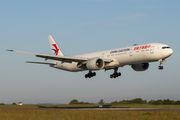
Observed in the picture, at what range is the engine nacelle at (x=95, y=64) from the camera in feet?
157

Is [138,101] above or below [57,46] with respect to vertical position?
below

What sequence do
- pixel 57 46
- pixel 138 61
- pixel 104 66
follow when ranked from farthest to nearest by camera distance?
pixel 57 46 → pixel 104 66 → pixel 138 61

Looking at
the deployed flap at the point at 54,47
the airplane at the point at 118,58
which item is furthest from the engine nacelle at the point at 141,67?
the deployed flap at the point at 54,47

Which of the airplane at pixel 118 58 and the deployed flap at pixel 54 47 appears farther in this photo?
the deployed flap at pixel 54 47

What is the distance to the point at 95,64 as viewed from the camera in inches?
1885

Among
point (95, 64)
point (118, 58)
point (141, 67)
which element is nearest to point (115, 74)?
point (141, 67)

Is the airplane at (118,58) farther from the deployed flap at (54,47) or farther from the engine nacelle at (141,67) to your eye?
the deployed flap at (54,47)

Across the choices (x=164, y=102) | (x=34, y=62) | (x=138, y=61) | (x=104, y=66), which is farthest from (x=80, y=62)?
(x=164, y=102)

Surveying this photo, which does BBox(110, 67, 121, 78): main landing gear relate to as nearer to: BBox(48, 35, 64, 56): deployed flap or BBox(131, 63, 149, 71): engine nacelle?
BBox(131, 63, 149, 71): engine nacelle

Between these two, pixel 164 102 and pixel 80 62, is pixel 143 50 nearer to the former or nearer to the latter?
pixel 80 62

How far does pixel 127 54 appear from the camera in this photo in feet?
152

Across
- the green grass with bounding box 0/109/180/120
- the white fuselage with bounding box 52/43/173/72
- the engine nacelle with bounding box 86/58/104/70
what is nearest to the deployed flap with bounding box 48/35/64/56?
the white fuselage with bounding box 52/43/173/72

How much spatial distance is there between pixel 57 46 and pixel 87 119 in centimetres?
3809

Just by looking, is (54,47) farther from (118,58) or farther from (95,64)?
(118,58)
